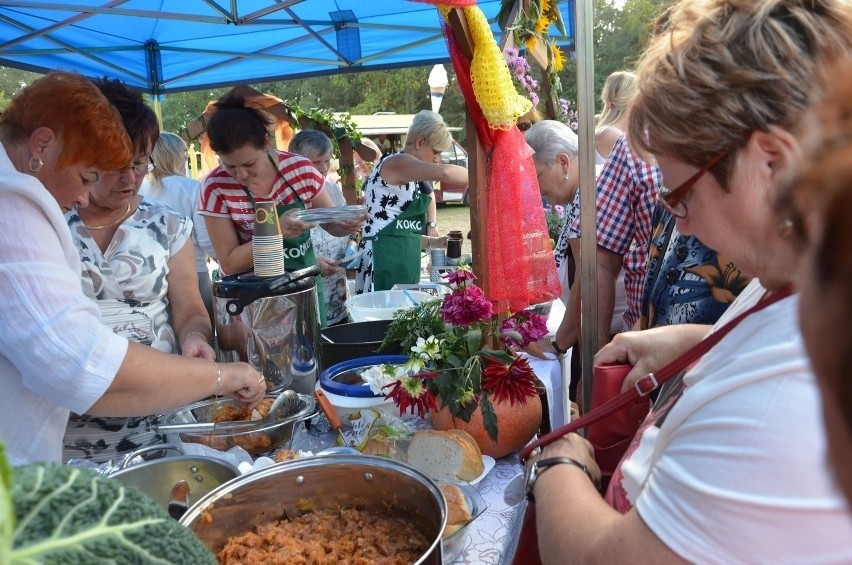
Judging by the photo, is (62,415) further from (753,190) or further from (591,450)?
(753,190)

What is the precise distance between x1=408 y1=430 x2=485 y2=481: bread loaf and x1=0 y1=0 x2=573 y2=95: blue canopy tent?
412 centimetres

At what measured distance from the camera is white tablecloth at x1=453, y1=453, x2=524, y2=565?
1343 millimetres

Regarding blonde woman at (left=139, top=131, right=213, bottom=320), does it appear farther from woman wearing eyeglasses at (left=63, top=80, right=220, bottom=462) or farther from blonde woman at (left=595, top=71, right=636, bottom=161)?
blonde woman at (left=595, top=71, right=636, bottom=161)

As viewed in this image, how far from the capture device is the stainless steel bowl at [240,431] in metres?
1.62

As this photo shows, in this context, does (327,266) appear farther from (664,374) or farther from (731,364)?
A: (731,364)

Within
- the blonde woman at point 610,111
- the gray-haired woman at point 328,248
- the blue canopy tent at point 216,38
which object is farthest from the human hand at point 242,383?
the blue canopy tent at point 216,38

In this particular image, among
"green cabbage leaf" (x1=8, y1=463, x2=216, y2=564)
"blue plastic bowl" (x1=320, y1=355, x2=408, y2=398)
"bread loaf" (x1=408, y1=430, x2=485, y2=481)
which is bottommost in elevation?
"bread loaf" (x1=408, y1=430, x2=485, y2=481)

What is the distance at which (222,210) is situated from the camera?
10.5 feet

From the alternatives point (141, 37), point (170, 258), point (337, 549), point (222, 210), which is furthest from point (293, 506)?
point (141, 37)

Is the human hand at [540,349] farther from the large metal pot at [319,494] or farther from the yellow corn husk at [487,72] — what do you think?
the large metal pot at [319,494]

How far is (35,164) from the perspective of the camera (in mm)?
1495

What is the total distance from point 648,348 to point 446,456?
55 centimetres

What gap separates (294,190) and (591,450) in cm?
254

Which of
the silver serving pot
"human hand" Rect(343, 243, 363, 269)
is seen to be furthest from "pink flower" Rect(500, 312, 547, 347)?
"human hand" Rect(343, 243, 363, 269)
